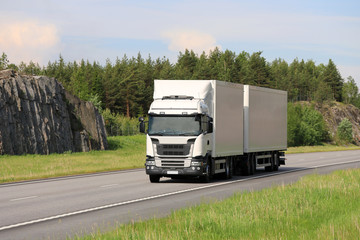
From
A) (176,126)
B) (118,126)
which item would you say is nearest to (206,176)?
(176,126)

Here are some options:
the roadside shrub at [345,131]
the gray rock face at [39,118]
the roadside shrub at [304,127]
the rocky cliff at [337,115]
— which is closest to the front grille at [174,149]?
the gray rock face at [39,118]

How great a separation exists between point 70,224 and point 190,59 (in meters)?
142

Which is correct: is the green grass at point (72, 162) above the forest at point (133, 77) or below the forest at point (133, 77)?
below

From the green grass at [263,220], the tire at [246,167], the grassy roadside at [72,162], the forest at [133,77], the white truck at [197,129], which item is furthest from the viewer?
the forest at [133,77]

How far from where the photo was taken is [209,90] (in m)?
22.9

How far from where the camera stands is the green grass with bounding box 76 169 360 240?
8969 millimetres

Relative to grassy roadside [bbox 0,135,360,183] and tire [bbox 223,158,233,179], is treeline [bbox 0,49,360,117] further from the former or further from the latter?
tire [bbox 223,158,233,179]

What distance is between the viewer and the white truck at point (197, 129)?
21766 mm

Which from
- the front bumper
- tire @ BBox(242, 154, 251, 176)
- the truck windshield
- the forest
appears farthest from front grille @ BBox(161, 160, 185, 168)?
the forest

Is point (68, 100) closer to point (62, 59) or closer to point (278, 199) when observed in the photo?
point (278, 199)

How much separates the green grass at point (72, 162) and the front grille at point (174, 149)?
709cm

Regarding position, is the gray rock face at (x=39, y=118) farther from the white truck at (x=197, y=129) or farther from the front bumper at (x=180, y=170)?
the front bumper at (x=180, y=170)

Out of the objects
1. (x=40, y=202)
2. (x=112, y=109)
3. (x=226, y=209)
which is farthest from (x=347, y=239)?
(x=112, y=109)

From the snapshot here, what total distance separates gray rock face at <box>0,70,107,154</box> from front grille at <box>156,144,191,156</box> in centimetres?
2554
